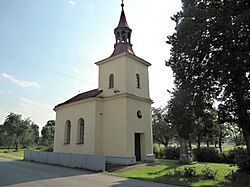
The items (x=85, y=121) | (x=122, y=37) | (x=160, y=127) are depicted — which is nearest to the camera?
(x=85, y=121)

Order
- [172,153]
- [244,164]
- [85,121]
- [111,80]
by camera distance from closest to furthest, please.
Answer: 1. [244,164]
2. [85,121]
3. [111,80]
4. [172,153]

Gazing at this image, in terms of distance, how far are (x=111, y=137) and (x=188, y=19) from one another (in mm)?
Answer: 11911

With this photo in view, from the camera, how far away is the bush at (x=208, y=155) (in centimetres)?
2281

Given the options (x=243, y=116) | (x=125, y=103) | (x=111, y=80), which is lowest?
(x=243, y=116)

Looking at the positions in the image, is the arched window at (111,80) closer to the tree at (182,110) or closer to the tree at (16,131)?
the tree at (182,110)

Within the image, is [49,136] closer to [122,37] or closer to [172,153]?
[172,153]

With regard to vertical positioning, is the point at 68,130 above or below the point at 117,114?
below

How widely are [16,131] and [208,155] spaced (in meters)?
51.0

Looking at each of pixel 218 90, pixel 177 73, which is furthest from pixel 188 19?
pixel 218 90

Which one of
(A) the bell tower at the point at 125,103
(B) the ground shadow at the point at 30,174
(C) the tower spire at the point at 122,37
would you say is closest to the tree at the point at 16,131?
(A) the bell tower at the point at 125,103

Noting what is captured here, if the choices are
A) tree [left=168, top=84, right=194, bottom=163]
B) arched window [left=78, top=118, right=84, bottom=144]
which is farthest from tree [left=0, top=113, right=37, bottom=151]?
tree [left=168, top=84, right=194, bottom=163]

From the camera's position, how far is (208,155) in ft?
76.7

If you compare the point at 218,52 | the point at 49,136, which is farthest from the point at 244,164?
the point at 49,136

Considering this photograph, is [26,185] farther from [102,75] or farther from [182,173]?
[102,75]
